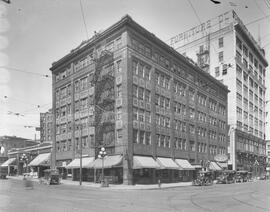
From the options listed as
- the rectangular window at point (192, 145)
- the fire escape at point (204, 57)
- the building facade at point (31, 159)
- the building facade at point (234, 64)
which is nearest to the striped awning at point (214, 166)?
the rectangular window at point (192, 145)

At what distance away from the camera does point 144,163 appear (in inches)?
1810

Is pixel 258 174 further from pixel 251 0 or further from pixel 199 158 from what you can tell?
pixel 251 0

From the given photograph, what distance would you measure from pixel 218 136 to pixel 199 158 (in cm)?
1177

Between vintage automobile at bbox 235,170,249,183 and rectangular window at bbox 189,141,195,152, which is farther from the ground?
rectangular window at bbox 189,141,195,152

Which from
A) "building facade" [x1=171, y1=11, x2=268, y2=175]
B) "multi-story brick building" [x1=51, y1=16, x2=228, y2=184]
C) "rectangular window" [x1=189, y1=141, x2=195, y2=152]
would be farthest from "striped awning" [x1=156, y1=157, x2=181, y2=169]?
"building facade" [x1=171, y1=11, x2=268, y2=175]

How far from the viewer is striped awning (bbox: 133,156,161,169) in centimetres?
4494

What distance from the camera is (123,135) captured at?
46.0m

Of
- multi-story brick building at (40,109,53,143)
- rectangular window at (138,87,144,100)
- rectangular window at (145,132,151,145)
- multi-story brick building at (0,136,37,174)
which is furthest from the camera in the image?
multi-story brick building at (40,109,53,143)

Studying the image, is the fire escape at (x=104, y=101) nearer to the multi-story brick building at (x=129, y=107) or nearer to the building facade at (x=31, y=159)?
the multi-story brick building at (x=129, y=107)

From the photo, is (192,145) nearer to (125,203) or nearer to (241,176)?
(241,176)

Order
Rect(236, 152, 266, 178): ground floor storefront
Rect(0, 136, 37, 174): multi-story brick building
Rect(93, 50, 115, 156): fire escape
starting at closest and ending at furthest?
1. Rect(93, 50, 115, 156): fire escape
2. Rect(236, 152, 266, 178): ground floor storefront
3. Rect(0, 136, 37, 174): multi-story brick building

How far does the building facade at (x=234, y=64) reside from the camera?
79.9 meters

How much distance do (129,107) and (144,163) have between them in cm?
735

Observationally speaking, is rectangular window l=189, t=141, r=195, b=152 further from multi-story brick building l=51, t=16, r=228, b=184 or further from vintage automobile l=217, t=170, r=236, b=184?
vintage automobile l=217, t=170, r=236, b=184
